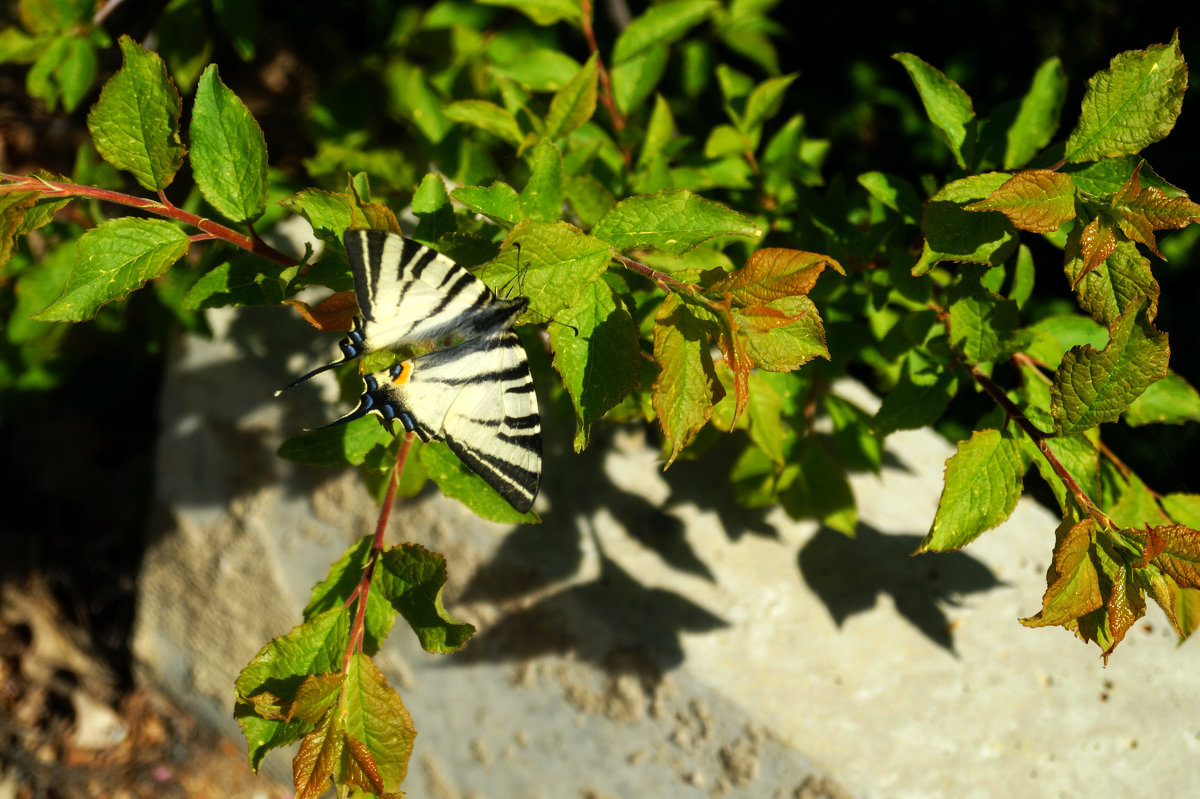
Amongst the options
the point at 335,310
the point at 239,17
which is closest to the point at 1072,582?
the point at 335,310

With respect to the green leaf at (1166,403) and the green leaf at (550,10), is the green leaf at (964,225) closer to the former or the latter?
the green leaf at (1166,403)

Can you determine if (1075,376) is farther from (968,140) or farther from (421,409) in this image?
(421,409)

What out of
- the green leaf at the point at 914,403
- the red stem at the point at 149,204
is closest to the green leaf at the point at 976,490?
the green leaf at the point at 914,403

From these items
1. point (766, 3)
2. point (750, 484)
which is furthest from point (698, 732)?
point (766, 3)

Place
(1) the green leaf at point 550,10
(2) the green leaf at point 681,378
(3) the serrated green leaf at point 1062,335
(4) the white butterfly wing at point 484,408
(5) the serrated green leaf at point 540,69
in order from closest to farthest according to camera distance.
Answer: (2) the green leaf at point 681,378, (4) the white butterfly wing at point 484,408, (3) the serrated green leaf at point 1062,335, (1) the green leaf at point 550,10, (5) the serrated green leaf at point 540,69

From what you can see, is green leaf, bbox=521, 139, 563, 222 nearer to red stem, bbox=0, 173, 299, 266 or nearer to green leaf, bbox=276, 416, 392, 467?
red stem, bbox=0, 173, 299, 266

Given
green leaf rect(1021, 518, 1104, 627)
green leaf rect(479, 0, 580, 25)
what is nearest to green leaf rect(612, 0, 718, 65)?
green leaf rect(479, 0, 580, 25)
